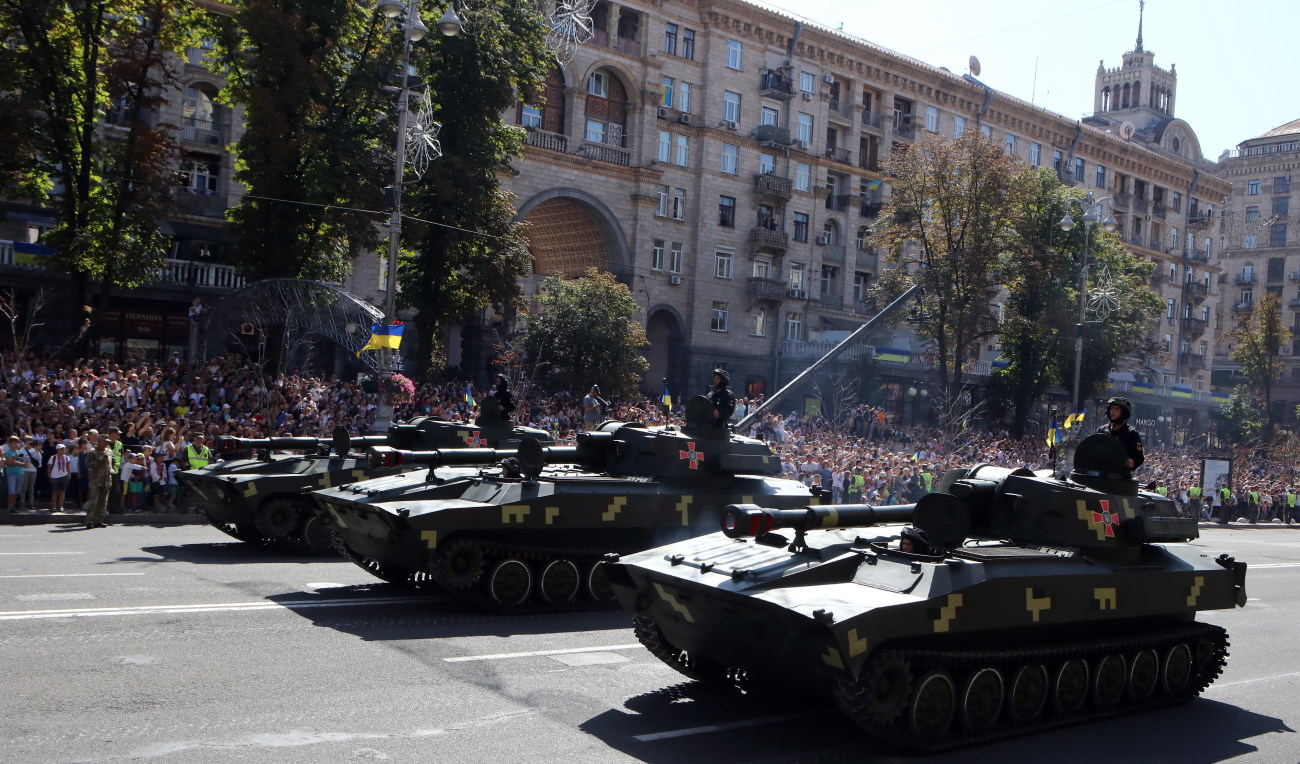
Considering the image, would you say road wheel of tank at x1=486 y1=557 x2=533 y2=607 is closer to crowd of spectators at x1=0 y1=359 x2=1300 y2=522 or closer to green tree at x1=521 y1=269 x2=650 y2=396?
crowd of spectators at x1=0 y1=359 x2=1300 y2=522

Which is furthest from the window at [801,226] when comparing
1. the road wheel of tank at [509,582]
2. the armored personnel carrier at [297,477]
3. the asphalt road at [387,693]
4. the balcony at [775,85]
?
the road wheel of tank at [509,582]

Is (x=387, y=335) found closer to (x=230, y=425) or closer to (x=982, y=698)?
(x=230, y=425)

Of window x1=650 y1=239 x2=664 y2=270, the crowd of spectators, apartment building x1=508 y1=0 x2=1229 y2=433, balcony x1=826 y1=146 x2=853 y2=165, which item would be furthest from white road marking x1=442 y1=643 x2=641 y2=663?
balcony x1=826 y1=146 x2=853 y2=165

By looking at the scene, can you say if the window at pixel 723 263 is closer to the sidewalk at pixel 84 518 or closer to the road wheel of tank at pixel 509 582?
the sidewalk at pixel 84 518

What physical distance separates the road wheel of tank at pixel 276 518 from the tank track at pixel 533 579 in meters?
4.59

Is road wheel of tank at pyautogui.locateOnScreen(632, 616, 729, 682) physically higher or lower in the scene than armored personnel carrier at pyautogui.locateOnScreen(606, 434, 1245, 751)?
lower

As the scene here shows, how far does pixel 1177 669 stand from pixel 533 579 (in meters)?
6.51

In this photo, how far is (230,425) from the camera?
2175cm

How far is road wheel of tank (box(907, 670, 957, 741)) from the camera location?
27.0 feet

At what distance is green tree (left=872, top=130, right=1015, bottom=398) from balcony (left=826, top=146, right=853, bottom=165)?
7852 mm

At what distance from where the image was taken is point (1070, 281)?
160 feet

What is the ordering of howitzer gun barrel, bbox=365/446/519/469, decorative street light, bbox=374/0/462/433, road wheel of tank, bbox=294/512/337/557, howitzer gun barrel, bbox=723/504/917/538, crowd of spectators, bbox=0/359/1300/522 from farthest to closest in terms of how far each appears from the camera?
decorative street light, bbox=374/0/462/433, crowd of spectators, bbox=0/359/1300/522, road wheel of tank, bbox=294/512/337/557, howitzer gun barrel, bbox=365/446/519/469, howitzer gun barrel, bbox=723/504/917/538

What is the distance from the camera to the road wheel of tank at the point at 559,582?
1272cm

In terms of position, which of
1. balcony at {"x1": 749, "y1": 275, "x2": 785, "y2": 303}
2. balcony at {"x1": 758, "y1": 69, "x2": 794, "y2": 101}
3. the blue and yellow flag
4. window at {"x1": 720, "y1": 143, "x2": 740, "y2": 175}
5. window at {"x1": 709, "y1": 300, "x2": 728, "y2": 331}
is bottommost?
the blue and yellow flag
